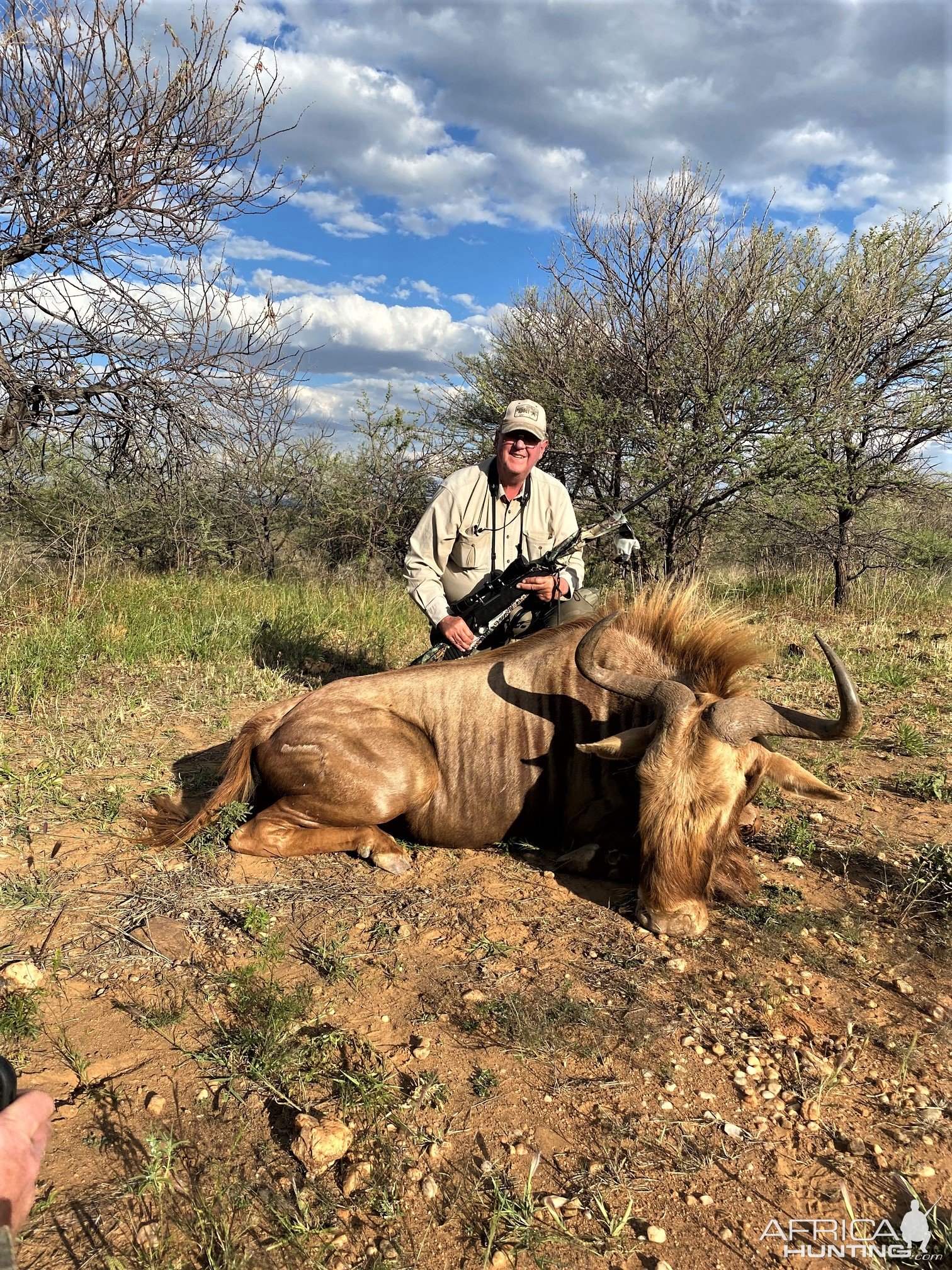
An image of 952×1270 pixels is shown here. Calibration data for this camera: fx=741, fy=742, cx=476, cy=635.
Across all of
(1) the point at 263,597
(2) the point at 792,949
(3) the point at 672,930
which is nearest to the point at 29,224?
(1) the point at 263,597

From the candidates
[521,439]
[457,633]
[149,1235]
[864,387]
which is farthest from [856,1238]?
[864,387]

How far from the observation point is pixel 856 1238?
1725mm

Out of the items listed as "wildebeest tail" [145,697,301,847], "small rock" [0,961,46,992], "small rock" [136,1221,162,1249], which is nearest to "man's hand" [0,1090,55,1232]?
"small rock" [136,1221,162,1249]

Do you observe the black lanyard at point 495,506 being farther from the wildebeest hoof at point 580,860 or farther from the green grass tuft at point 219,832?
the green grass tuft at point 219,832

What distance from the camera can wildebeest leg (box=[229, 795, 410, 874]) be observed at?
3639 mm

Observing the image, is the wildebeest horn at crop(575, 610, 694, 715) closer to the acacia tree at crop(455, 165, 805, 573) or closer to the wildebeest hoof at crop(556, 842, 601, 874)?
the wildebeest hoof at crop(556, 842, 601, 874)

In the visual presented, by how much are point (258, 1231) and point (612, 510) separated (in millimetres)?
8661

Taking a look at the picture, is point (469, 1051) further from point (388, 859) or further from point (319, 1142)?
point (388, 859)

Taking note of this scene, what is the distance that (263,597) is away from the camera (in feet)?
28.0

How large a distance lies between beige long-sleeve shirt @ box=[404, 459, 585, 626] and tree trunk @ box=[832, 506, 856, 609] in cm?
620

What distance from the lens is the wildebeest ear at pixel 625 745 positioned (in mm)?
3227

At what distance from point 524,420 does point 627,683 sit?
8.34 ft

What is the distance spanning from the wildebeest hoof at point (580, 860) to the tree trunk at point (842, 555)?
7.93 metres

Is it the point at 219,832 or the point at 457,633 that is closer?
the point at 219,832
